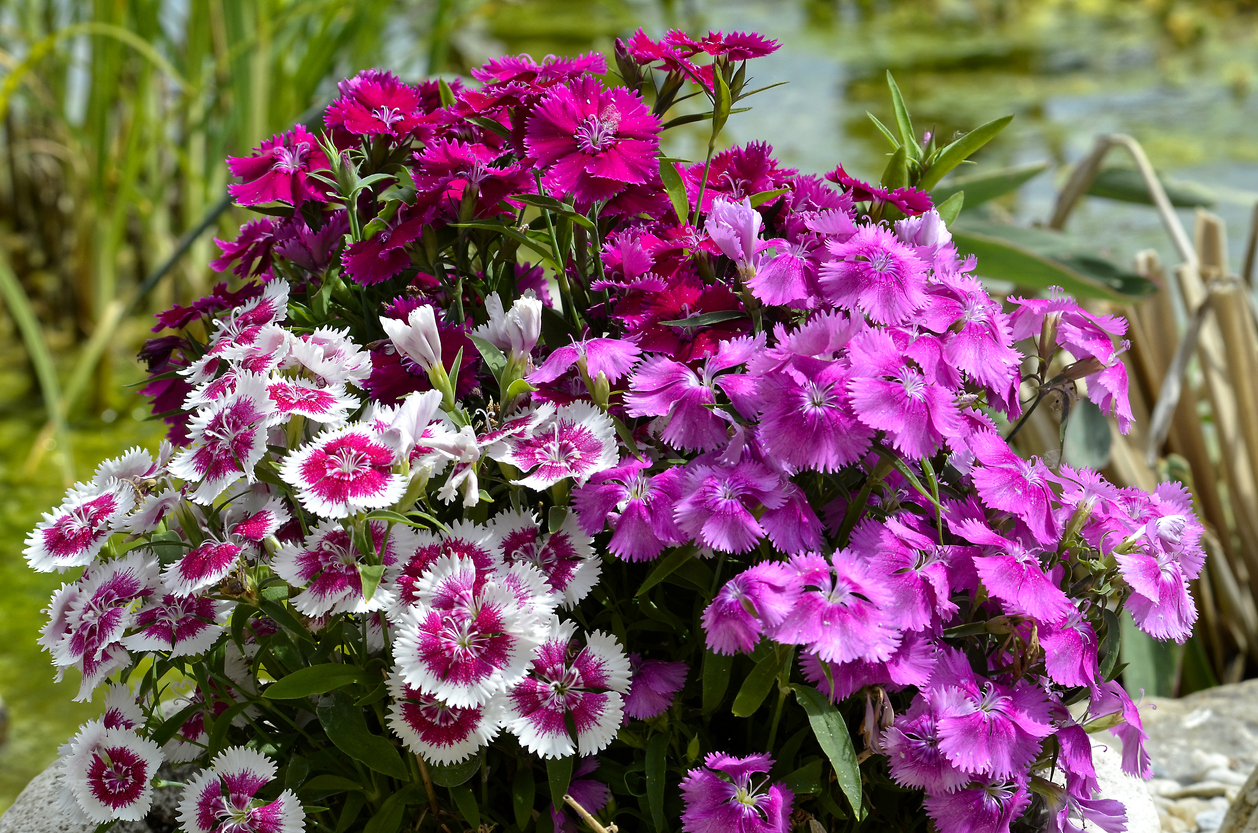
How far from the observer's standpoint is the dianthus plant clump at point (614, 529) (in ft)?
2.30

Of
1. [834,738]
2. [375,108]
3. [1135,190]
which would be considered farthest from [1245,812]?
[1135,190]

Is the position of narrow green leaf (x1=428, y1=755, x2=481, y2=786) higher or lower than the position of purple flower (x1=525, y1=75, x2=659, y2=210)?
lower

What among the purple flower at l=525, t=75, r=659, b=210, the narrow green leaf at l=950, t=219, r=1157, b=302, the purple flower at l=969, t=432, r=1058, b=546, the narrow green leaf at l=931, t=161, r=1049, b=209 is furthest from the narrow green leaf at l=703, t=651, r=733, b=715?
the narrow green leaf at l=931, t=161, r=1049, b=209

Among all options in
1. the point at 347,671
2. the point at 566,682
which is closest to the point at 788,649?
the point at 566,682

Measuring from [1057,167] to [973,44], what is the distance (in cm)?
202

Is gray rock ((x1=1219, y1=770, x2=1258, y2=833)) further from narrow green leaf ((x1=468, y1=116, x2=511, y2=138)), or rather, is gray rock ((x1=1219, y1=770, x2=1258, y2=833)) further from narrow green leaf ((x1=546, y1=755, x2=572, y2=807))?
narrow green leaf ((x1=468, y1=116, x2=511, y2=138))

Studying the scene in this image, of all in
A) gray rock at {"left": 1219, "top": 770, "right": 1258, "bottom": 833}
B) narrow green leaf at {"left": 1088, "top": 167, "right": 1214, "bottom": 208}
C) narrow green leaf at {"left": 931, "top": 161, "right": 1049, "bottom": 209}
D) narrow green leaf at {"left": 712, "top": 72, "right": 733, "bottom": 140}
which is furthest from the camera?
narrow green leaf at {"left": 1088, "top": 167, "right": 1214, "bottom": 208}

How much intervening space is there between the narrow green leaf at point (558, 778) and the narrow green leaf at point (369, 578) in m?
0.17

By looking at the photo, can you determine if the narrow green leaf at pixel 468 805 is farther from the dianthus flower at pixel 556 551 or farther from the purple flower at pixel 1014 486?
the purple flower at pixel 1014 486

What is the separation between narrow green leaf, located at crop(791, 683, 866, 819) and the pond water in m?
1.29

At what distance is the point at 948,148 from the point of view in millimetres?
870

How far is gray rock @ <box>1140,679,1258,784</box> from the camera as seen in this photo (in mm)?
1492

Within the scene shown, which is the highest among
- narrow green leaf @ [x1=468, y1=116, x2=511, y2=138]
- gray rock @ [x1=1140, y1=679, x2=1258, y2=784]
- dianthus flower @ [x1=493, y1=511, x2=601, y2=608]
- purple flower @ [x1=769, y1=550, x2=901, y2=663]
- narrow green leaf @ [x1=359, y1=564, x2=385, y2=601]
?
narrow green leaf @ [x1=468, y1=116, x2=511, y2=138]

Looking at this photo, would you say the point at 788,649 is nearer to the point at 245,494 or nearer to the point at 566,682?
the point at 566,682
